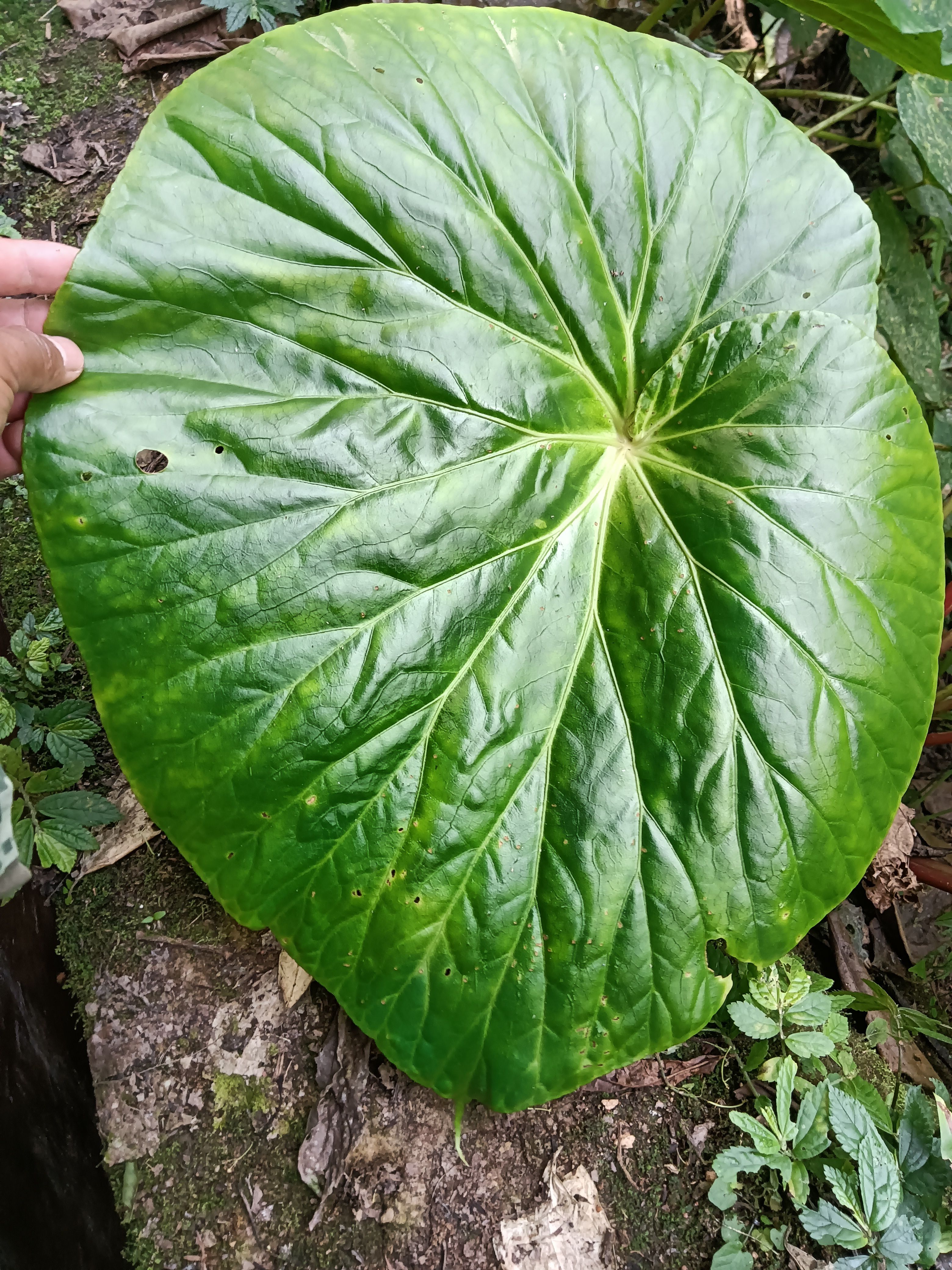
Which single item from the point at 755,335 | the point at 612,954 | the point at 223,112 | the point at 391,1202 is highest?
the point at 223,112


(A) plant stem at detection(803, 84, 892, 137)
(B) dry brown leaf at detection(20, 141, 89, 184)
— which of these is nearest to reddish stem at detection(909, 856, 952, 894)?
(A) plant stem at detection(803, 84, 892, 137)

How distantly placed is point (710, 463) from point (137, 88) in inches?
82.9

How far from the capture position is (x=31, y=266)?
4.90 feet

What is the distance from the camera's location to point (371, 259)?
1174mm

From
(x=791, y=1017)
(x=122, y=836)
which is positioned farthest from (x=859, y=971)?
(x=122, y=836)

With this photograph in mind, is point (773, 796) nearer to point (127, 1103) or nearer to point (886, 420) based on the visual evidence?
point (886, 420)

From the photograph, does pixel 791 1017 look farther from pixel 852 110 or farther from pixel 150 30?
pixel 150 30

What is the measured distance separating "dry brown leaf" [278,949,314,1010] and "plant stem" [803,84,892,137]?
223 centimetres

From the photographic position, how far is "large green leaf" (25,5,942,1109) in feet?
3.76

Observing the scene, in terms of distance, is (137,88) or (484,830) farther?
(137,88)

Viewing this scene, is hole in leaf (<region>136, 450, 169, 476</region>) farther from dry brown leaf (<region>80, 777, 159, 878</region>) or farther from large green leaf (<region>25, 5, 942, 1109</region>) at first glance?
dry brown leaf (<region>80, 777, 159, 878</region>)

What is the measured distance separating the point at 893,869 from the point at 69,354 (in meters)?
2.04

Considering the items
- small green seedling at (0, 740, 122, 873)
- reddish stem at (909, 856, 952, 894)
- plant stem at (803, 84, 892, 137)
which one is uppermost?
plant stem at (803, 84, 892, 137)

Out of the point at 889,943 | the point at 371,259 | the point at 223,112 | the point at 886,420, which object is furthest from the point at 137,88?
the point at 889,943
